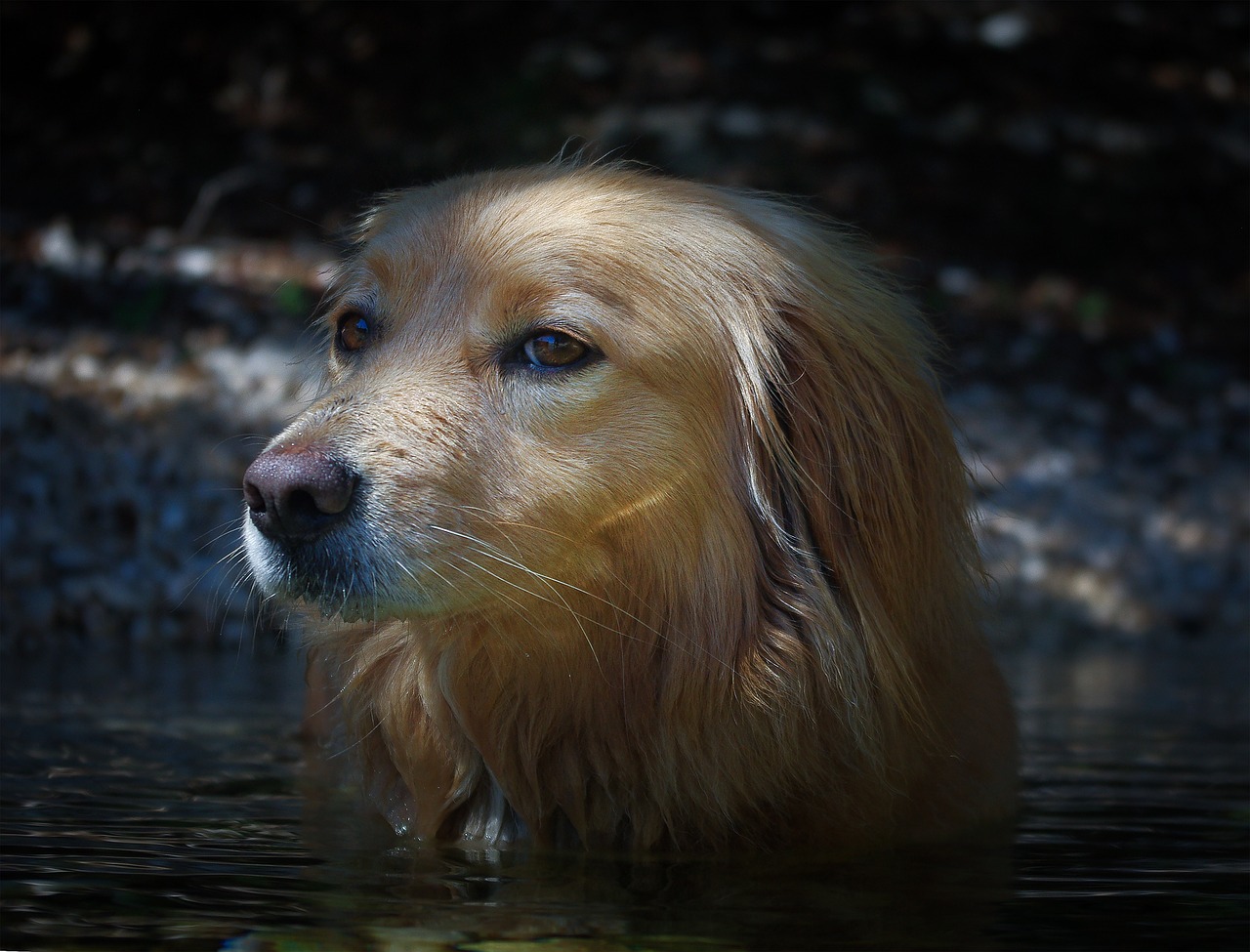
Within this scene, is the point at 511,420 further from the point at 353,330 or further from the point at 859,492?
the point at 859,492

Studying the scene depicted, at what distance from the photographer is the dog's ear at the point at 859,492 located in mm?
3488

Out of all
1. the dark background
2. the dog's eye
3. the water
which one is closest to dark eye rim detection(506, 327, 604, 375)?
the dog's eye

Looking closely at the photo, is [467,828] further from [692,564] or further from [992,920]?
[992,920]

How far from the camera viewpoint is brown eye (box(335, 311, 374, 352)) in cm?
384

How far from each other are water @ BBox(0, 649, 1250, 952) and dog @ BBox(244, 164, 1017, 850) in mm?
191

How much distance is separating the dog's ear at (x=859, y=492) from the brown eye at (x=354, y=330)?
958 millimetres

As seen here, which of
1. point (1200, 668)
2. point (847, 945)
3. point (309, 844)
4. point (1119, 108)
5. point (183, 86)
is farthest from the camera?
point (1119, 108)

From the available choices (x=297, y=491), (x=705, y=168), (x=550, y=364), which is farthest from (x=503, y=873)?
(x=705, y=168)

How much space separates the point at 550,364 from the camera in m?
3.44

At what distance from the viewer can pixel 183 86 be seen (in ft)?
38.6

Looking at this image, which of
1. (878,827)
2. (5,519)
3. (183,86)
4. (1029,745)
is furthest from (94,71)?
(878,827)

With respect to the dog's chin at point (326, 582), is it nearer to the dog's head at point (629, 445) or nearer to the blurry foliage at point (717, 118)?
the dog's head at point (629, 445)

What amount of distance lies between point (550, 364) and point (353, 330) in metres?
Result: 0.67

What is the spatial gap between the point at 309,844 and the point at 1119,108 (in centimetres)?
1151
